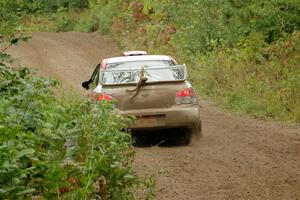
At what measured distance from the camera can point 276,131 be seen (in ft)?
46.0

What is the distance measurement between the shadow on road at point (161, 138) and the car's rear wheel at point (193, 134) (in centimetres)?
11

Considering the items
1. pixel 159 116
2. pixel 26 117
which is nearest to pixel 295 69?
pixel 159 116

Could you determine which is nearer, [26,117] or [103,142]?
[26,117]

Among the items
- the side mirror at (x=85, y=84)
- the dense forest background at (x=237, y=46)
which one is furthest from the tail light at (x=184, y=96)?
the dense forest background at (x=237, y=46)

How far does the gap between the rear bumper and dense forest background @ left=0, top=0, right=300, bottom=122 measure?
2354mm

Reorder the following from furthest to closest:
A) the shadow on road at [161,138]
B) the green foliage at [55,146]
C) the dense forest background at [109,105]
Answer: the shadow on road at [161,138]
the dense forest background at [109,105]
the green foliage at [55,146]

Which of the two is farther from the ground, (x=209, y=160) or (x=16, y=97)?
(x=16, y=97)

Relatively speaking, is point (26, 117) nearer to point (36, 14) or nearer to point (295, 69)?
point (295, 69)

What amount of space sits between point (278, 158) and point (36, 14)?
38402mm

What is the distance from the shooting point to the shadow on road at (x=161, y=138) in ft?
42.4

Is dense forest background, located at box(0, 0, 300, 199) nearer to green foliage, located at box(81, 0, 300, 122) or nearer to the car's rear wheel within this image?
green foliage, located at box(81, 0, 300, 122)

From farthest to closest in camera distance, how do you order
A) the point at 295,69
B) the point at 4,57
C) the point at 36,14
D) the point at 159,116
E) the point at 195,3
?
the point at 36,14 → the point at 195,3 → the point at 295,69 → the point at 159,116 → the point at 4,57

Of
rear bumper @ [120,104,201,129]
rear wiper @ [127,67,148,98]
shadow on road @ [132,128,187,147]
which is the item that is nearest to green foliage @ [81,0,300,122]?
shadow on road @ [132,128,187,147]

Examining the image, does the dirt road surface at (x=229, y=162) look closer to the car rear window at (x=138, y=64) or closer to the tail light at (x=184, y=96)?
the tail light at (x=184, y=96)
